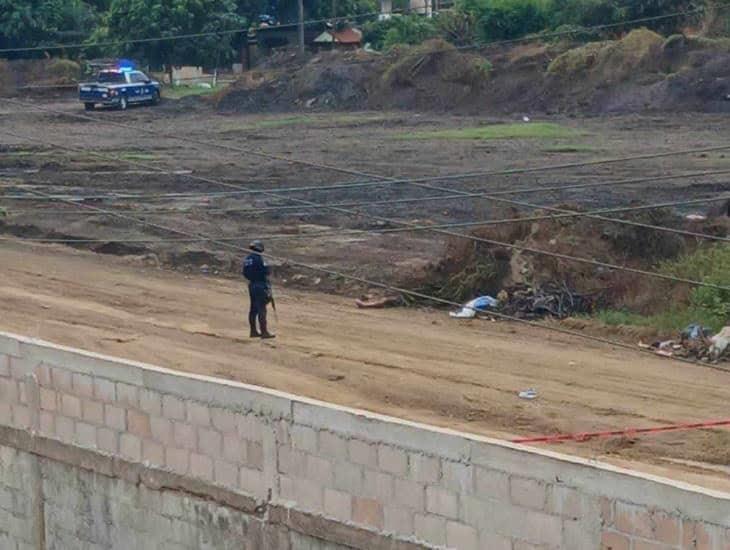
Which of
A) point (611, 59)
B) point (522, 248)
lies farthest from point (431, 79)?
point (522, 248)

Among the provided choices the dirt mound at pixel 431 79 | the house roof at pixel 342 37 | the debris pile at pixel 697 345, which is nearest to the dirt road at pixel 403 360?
the debris pile at pixel 697 345

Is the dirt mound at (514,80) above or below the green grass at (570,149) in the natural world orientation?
above

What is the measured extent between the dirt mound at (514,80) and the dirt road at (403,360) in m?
21.9

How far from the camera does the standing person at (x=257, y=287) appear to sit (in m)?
23.4

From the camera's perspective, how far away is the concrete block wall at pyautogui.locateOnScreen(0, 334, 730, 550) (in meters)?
10.4

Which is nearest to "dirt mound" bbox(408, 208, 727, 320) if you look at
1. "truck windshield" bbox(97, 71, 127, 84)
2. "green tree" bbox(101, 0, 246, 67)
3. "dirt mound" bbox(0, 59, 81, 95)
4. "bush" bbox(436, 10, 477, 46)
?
"bush" bbox(436, 10, 477, 46)

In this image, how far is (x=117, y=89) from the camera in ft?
197

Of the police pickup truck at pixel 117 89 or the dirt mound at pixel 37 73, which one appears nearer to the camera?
the police pickup truck at pixel 117 89

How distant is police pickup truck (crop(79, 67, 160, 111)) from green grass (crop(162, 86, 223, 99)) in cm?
259

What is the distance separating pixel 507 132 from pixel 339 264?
1554 cm

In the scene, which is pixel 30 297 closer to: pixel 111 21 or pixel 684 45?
pixel 684 45

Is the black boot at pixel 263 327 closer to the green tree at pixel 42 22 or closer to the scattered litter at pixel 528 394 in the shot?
the scattered litter at pixel 528 394

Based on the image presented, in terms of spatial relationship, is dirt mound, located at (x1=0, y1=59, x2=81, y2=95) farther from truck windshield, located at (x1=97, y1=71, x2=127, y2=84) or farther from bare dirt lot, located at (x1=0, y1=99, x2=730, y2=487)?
bare dirt lot, located at (x1=0, y1=99, x2=730, y2=487)

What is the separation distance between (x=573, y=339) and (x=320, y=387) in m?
4.44
